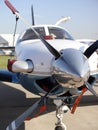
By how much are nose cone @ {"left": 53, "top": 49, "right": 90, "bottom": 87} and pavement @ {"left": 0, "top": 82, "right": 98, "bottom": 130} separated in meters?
3.36

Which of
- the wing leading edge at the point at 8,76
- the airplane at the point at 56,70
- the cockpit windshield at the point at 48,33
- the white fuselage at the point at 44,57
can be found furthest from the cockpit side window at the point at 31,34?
the white fuselage at the point at 44,57

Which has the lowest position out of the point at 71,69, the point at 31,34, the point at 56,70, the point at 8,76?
the point at 8,76

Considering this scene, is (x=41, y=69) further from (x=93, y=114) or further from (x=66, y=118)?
(x=93, y=114)

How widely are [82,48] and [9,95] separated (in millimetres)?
7885

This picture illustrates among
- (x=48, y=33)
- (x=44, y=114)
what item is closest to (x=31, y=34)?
(x=48, y=33)

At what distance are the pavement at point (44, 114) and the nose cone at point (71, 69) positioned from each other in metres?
3.36

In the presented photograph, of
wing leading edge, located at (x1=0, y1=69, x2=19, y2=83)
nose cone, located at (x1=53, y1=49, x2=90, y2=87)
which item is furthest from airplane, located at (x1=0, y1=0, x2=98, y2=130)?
wing leading edge, located at (x1=0, y1=69, x2=19, y2=83)

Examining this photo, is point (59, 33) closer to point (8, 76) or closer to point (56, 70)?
point (8, 76)

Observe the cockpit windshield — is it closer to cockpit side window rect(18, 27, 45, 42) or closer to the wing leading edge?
cockpit side window rect(18, 27, 45, 42)

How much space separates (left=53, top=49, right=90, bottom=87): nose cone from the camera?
4.99 meters

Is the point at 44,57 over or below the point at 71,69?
below

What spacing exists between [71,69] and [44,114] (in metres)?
5.12

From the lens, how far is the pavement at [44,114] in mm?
8469

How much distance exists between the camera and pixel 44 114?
9.80m
